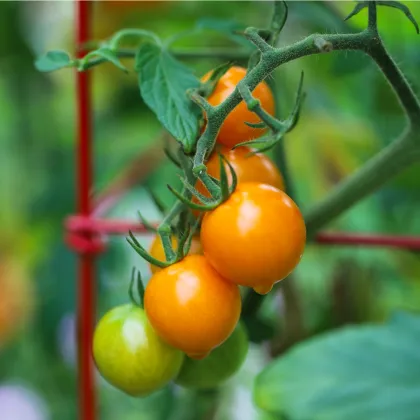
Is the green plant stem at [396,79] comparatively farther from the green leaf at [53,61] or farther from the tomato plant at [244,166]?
the green leaf at [53,61]

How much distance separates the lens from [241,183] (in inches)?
18.4

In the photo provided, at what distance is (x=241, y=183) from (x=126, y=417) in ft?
3.65

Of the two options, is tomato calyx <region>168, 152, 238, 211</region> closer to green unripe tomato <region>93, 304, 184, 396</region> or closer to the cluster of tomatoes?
the cluster of tomatoes

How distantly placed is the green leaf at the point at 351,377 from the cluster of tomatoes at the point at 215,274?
20 cm

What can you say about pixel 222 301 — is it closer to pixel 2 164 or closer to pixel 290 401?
pixel 290 401

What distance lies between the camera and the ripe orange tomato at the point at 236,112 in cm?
50

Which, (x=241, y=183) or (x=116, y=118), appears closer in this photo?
(x=241, y=183)

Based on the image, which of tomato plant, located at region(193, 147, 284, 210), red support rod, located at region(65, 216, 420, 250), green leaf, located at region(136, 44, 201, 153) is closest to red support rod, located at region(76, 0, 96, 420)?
red support rod, located at region(65, 216, 420, 250)

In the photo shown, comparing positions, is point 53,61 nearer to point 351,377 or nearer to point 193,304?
point 193,304

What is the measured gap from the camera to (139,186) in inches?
48.9

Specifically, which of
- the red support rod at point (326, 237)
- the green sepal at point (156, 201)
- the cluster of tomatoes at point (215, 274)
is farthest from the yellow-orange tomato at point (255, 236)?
the red support rod at point (326, 237)

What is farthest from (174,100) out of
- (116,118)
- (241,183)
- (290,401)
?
(116,118)

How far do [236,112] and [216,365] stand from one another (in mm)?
205

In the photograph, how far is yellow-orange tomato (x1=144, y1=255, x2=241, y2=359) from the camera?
46cm
